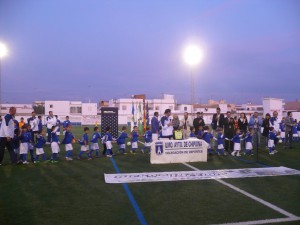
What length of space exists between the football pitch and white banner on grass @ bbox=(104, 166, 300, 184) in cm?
41

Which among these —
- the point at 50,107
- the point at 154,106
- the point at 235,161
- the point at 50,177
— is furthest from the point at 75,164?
the point at 154,106

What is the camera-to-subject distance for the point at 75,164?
1116 cm

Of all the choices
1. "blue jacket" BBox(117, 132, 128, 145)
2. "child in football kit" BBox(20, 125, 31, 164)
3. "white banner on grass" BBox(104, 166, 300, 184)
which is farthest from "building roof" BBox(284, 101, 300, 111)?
"child in football kit" BBox(20, 125, 31, 164)

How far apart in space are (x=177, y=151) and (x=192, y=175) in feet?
8.17

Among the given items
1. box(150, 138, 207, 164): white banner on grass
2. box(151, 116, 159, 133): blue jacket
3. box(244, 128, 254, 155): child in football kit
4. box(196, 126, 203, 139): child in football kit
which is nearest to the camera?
box(150, 138, 207, 164): white banner on grass

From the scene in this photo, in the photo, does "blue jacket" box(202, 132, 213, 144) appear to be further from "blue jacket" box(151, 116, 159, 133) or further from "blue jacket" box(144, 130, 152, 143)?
"blue jacket" box(144, 130, 152, 143)

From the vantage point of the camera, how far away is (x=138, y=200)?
6.39 meters

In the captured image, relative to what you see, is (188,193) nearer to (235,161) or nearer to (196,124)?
(235,161)

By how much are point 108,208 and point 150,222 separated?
1.15 meters

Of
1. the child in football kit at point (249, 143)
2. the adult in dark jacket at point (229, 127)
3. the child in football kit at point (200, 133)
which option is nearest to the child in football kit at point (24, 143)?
the child in football kit at point (200, 133)

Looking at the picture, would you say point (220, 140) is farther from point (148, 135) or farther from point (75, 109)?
point (75, 109)

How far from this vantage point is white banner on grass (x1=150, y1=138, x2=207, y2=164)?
11.2 m

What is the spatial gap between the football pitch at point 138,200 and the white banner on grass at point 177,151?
1444 mm

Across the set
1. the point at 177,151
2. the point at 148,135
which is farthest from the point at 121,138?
the point at 177,151
